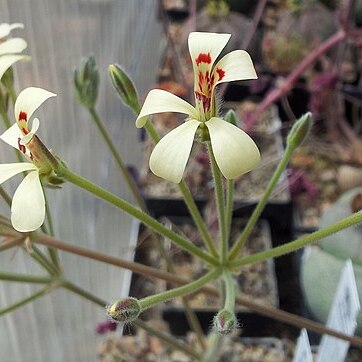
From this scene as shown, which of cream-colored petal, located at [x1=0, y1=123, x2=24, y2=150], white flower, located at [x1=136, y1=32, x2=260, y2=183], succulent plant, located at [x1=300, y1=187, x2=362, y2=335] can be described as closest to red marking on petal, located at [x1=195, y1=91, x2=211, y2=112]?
white flower, located at [x1=136, y1=32, x2=260, y2=183]

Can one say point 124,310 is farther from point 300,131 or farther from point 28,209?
point 300,131

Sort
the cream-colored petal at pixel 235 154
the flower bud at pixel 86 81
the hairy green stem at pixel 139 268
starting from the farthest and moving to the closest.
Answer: the flower bud at pixel 86 81 → the hairy green stem at pixel 139 268 → the cream-colored petal at pixel 235 154

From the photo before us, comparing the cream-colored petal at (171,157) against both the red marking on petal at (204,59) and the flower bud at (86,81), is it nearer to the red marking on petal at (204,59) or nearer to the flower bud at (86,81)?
the red marking on petal at (204,59)

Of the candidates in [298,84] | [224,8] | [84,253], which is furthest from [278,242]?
[84,253]

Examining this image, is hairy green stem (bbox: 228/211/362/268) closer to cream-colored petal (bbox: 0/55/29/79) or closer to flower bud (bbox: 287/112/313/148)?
flower bud (bbox: 287/112/313/148)

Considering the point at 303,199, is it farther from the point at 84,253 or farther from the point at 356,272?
the point at 84,253

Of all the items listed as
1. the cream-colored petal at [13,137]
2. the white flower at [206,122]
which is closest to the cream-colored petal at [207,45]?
the white flower at [206,122]

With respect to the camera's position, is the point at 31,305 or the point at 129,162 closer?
the point at 31,305
